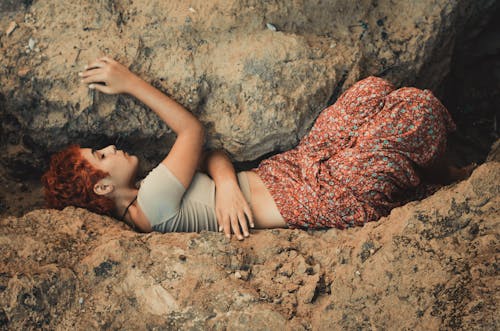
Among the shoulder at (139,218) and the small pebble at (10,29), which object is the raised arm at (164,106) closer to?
the shoulder at (139,218)

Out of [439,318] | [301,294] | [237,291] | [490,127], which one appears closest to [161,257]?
[237,291]

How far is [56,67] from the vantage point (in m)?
2.66

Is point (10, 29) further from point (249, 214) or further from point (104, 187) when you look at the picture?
point (249, 214)

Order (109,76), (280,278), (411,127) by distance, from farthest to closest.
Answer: (109,76)
(411,127)
(280,278)

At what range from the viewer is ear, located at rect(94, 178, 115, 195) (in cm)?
263

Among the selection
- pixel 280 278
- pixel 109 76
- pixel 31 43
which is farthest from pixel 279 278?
pixel 31 43

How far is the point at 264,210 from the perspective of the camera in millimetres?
2725

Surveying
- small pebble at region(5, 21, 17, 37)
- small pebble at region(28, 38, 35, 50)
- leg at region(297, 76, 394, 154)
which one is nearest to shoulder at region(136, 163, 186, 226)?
leg at region(297, 76, 394, 154)

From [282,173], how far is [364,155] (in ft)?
1.55

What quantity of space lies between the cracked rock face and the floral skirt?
21 cm

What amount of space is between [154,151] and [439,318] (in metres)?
1.73

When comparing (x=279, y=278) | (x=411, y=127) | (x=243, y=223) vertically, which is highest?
(x=411, y=127)

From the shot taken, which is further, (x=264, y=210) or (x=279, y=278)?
(x=264, y=210)

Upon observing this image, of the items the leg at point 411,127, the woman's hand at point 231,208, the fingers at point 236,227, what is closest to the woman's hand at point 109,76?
the woman's hand at point 231,208
